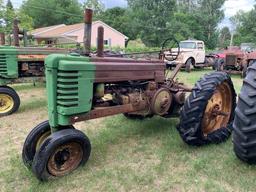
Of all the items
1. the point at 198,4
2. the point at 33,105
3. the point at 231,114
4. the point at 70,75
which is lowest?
the point at 33,105

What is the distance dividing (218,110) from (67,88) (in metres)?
2.12

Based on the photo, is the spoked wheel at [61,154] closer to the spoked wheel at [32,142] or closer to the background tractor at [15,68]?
the spoked wheel at [32,142]

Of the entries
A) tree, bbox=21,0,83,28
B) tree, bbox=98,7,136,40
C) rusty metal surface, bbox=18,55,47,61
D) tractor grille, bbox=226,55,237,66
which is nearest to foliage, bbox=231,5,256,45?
tree, bbox=98,7,136,40

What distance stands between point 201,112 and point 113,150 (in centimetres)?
129

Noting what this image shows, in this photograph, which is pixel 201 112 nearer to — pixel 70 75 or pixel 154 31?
pixel 70 75

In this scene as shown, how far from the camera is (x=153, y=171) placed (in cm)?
336

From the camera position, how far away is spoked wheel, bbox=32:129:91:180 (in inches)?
117

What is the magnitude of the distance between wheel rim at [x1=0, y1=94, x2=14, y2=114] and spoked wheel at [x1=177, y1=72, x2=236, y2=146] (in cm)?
384

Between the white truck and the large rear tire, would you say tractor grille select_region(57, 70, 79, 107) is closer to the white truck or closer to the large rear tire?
the large rear tire

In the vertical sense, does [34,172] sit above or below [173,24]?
below

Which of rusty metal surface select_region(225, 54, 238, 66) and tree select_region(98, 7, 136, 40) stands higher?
tree select_region(98, 7, 136, 40)

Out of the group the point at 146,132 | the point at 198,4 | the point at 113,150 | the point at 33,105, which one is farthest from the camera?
the point at 198,4

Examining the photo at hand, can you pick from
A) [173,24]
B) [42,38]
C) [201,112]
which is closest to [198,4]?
[173,24]

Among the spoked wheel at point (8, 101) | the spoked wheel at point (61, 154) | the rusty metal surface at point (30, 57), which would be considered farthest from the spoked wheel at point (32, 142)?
the rusty metal surface at point (30, 57)
